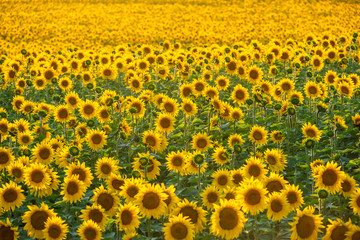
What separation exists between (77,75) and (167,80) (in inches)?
109

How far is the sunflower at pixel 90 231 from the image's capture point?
3.98m

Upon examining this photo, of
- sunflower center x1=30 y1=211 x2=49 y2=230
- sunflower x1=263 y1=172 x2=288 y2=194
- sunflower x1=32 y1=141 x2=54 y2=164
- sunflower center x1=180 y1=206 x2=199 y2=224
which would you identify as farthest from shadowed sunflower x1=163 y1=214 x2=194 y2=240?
sunflower x1=32 y1=141 x2=54 y2=164

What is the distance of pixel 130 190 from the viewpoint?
4336 mm

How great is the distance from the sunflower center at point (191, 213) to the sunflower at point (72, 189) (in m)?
1.35

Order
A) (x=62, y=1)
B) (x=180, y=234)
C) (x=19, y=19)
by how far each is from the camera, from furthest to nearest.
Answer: (x=62, y=1), (x=19, y=19), (x=180, y=234)

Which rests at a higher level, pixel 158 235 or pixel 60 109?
pixel 60 109

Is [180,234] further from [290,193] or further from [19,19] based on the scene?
[19,19]

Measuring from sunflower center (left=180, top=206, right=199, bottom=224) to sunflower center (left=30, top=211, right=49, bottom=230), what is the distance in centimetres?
148

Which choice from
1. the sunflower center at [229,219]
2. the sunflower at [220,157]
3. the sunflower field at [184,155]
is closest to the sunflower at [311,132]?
the sunflower field at [184,155]

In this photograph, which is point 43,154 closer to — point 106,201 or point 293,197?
point 106,201

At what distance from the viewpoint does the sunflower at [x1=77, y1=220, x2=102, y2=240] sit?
3.98m

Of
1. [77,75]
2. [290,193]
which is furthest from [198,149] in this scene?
[77,75]

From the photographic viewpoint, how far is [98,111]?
23.5 ft

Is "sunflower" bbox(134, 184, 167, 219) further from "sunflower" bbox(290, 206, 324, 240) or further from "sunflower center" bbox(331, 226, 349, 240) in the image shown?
"sunflower center" bbox(331, 226, 349, 240)
